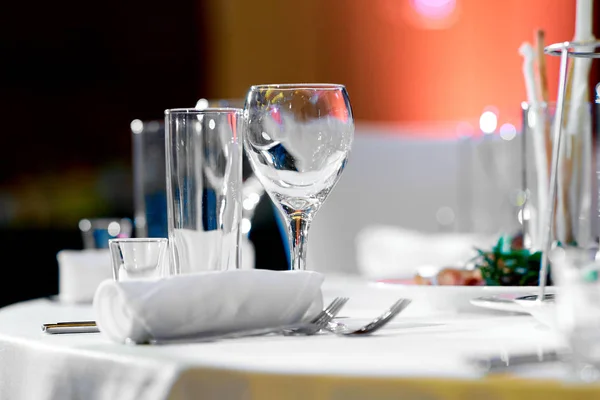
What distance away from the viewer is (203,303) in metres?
0.65

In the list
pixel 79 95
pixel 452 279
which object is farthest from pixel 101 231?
pixel 79 95

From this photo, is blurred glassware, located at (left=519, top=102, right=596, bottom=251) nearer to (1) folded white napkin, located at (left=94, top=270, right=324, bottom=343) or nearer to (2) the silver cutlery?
(1) folded white napkin, located at (left=94, top=270, right=324, bottom=343)

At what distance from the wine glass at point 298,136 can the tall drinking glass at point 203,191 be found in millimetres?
23

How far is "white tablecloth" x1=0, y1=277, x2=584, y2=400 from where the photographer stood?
20.2 inches

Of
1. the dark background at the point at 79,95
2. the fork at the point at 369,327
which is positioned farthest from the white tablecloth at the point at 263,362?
the dark background at the point at 79,95

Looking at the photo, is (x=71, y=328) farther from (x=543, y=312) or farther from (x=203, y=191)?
(x=543, y=312)

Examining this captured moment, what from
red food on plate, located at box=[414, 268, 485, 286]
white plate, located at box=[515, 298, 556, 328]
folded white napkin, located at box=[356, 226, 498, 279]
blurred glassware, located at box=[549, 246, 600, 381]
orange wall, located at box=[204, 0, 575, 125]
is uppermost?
orange wall, located at box=[204, 0, 575, 125]

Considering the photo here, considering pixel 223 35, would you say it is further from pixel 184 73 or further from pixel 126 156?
pixel 126 156

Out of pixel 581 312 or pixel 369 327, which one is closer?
pixel 581 312

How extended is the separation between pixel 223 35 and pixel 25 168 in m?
1.09

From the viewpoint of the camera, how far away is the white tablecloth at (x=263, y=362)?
0.51 m

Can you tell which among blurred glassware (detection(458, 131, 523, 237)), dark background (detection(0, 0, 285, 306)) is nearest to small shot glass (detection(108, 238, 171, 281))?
blurred glassware (detection(458, 131, 523, 237))

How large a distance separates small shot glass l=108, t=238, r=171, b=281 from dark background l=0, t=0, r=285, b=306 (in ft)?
10.3

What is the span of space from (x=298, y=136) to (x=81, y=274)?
40cm
